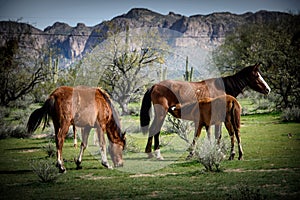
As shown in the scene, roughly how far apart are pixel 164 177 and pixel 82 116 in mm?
2719

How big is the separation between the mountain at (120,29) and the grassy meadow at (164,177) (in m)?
13.5

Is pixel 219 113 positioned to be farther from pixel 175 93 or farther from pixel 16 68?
pixel 16 68

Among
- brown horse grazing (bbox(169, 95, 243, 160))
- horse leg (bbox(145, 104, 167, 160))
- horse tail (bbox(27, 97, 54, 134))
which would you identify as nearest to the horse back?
horse tail (bbox(27, 97, 54, 134))

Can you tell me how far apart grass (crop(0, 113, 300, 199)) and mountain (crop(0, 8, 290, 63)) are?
13490 mm

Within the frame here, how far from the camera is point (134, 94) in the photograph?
28.1 m

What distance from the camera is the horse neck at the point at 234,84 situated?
11148 mm

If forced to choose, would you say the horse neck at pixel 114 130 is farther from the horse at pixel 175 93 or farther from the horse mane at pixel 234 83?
the horse mane at pixel 234 83

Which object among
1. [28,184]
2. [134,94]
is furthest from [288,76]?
[28,184]

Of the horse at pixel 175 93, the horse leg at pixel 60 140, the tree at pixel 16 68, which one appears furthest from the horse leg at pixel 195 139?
the tree at pixel 16 68

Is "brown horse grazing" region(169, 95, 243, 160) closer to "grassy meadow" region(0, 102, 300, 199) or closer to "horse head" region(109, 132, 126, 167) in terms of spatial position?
"grassy meadow" region(0, 102, 300, 199)

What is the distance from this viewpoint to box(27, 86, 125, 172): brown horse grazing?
862 centimetres

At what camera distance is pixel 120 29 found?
2988 cm

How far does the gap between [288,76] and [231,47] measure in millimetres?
22215

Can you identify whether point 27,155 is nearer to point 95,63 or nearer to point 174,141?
point 174,141
